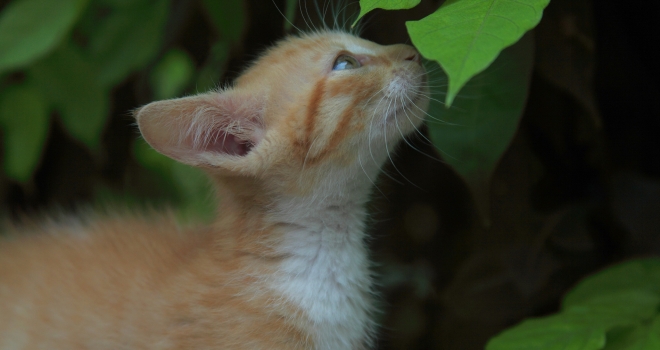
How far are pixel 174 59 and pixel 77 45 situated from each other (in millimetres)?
354

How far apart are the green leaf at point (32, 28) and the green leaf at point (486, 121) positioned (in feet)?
3.01

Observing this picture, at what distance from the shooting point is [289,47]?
1553mm

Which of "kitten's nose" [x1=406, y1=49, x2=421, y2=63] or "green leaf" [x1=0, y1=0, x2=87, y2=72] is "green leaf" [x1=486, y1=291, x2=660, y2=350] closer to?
"kitten's nose" [x1=406, y1=49, x2=421, y2=63]

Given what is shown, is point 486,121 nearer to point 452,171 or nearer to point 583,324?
point 583,324

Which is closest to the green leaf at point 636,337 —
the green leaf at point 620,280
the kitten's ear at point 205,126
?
the green leaf at point 620,280

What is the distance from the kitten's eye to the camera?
142 centimetres

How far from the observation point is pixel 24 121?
1.85 m

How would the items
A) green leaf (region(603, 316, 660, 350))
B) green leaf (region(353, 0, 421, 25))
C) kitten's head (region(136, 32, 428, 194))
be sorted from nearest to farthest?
1. green leaf (region(353, 0, 421, 25))
2. green leaf (region(603, 316, 660, 350))
3. kitten's head (region(136, 32, 428, 194))

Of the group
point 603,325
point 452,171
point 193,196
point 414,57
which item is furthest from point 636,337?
point 193,196

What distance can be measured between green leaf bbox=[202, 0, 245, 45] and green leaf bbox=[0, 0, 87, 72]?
0.34 metres

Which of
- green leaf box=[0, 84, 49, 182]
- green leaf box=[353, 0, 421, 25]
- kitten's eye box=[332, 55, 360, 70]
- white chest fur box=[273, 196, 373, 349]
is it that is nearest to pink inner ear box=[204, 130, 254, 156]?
white chest fur box=[273, 196, 373, 349]

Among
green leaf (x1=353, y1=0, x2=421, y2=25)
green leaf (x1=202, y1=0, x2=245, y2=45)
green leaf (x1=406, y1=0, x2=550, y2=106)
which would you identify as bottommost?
green leaf (x1=202, y1=0, x2=245, y2=45)

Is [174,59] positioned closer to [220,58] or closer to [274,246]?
[220,58]

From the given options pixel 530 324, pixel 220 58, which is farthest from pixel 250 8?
pixel 530 324
